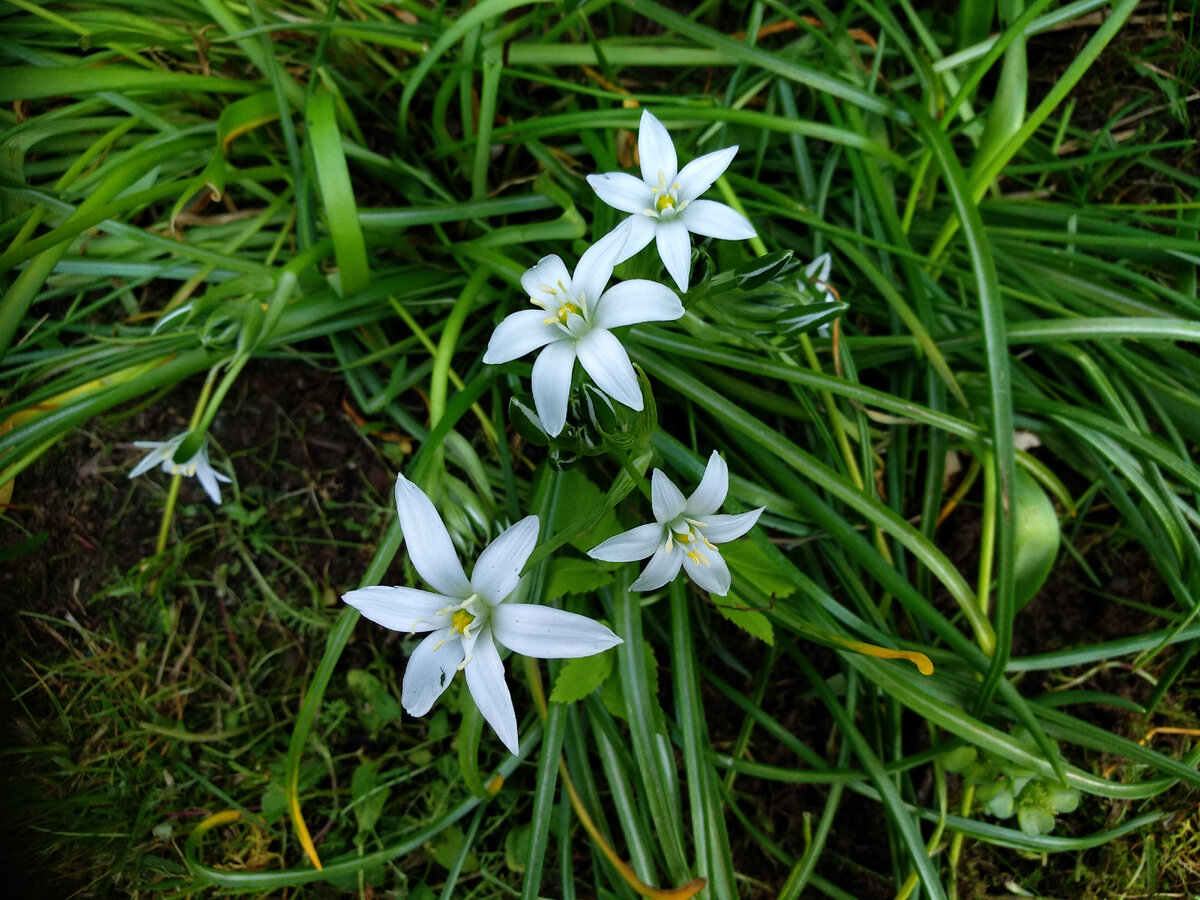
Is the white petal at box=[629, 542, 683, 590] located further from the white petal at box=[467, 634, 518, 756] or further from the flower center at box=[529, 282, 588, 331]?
the flower center at box=[529, 282, 588, 331]

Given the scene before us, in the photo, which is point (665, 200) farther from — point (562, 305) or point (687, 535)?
point (687, 535)

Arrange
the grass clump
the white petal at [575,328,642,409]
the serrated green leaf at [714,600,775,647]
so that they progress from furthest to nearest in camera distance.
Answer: the grass clump < the serrated green leaf at [714,600,775,647] < the white petal at [575,328,642,409]

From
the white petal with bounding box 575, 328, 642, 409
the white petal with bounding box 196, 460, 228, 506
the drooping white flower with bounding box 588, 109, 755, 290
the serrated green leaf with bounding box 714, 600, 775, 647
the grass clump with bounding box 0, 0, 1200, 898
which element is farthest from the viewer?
the white petal with bounding box 196, 460, 228, 506

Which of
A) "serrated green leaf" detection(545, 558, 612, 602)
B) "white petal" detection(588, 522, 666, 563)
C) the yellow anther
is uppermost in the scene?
"white petal" detection(588, 522, 666, 563)

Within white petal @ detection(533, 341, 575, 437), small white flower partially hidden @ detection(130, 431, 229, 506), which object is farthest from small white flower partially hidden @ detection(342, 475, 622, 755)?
small white flower partially hidden @ detection(130, 431, 229, 506)

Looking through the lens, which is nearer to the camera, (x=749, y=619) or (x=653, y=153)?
(x=653, y=153)

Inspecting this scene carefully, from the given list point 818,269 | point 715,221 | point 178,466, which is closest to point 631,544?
point 715,221

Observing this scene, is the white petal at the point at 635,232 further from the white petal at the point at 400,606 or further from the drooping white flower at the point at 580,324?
the white petal at the point at 400,606
